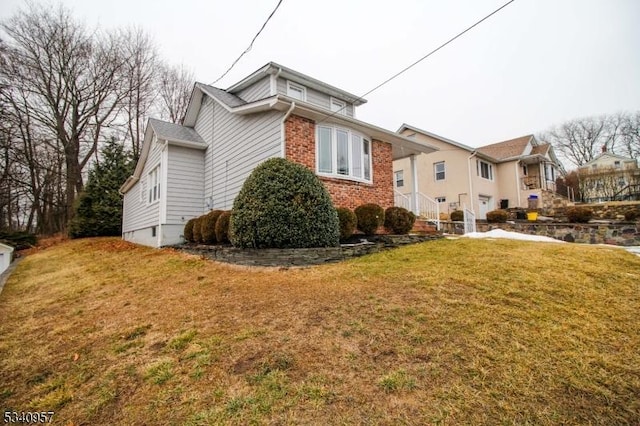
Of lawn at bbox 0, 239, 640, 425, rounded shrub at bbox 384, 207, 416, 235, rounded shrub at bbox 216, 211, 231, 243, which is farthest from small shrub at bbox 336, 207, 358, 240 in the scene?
rounded shrub at bbox 216, 211, 231, 243

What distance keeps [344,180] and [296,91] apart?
5319 mm

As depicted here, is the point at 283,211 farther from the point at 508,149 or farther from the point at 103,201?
the point at 508,149

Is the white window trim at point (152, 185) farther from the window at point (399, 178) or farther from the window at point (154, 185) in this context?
the window at point (399, 178)

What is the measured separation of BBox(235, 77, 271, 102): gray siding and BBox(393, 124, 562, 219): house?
31.8 ft

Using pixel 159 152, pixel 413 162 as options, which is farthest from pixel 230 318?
pixel 413 162

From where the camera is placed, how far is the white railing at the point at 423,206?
38.6 ft

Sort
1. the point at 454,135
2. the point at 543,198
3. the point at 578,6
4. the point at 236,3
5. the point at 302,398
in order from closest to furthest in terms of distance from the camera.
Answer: the point at 302,398, the point at 578,6, the point at 236,3, the point at 543,198, the point at 454,135

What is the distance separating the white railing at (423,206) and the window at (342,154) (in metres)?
2.45

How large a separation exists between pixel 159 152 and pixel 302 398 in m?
11.4

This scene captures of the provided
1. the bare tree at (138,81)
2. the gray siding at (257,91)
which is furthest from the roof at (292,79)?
the bare tree at (138,81)

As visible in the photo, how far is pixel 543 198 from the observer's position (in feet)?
61.3

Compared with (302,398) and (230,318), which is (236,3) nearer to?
(230,318)

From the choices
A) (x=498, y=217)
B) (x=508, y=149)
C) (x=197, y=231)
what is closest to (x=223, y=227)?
(x=197, y=231)

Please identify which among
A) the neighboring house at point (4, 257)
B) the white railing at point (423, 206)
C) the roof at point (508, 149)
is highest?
the roof at point (508, 149)
